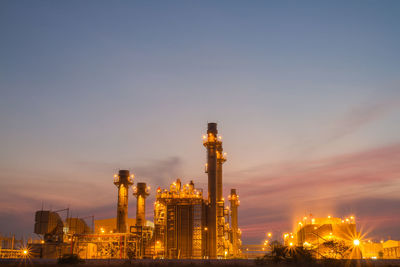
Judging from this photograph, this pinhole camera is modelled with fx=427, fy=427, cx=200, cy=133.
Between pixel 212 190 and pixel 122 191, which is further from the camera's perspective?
pixel 122 191

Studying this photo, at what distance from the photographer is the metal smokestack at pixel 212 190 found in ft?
255

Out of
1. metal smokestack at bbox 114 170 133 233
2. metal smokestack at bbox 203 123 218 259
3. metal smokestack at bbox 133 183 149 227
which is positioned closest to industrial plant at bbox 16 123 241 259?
metal smokestack at bbox 203 123 218 259

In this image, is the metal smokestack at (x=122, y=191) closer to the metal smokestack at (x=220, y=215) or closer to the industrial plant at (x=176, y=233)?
the industrial plant at (x=176, y=233)

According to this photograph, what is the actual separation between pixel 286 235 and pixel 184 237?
57343 millimetres

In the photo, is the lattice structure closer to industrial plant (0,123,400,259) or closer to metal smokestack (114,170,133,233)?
industrial plant (0,123,400,259)

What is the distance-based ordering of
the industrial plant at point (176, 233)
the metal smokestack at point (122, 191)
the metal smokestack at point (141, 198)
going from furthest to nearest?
the metal smokestack at point (141, 198) → the metal smokestack at point (122, 191) → the industrial plant at point (176, 233)

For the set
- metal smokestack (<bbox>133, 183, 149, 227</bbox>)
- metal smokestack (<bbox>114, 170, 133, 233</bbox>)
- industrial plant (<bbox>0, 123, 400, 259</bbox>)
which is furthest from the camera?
metal smokestack (<bbox>133, 183, 149, 227</bbox>)

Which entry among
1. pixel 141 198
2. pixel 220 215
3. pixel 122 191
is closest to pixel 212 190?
pixel 220 215

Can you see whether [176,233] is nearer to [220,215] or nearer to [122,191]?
[220,215]

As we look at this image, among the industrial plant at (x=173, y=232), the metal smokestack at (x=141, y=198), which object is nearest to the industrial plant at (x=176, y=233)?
the industrial plant at (x=173, y=232)

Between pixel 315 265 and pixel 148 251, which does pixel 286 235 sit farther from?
pixel 315 265

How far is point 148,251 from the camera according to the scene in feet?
275

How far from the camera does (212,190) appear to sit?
79.8m

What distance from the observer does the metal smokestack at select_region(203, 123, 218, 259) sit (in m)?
77.8
